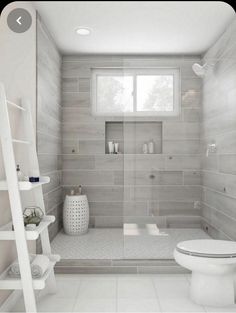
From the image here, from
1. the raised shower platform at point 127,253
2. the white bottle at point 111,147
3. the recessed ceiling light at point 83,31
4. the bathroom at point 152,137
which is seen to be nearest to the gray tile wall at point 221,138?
the bathroom at point 152,137

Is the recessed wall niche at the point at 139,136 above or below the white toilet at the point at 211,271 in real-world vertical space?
above

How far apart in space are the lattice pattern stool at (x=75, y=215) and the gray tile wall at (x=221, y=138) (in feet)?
4.99

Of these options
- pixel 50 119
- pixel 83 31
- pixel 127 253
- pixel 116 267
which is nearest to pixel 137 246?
pixel 127 253

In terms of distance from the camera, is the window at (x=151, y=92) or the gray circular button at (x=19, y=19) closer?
the gray circular button at (x=19, y=19)

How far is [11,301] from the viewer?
7.28ft

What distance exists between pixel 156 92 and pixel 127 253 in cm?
172

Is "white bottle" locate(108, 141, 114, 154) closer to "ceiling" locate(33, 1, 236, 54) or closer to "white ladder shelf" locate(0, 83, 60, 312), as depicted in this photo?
"ceiling" locate(33, 1, 236, 54)

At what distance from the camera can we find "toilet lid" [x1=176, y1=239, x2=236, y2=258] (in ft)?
7.15

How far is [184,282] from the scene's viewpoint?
271 centimetres

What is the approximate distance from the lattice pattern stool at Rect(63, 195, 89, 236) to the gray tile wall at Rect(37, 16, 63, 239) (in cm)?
13

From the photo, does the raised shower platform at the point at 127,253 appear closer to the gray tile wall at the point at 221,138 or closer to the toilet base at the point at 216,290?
the gray tile wall at the point at 221,138

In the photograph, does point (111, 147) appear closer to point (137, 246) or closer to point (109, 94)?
point (109, 94)

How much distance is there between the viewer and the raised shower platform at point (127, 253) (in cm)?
295

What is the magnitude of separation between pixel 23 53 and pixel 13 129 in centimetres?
75
